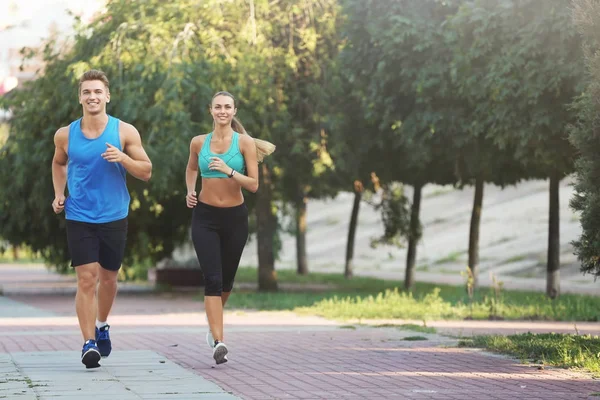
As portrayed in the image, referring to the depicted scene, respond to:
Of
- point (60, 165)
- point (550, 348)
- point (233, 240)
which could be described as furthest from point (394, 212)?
point (60, 165)

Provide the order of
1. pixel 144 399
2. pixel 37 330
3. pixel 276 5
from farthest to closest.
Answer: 1. pixel 276 5
2. pixel 37 330
3. pixel 144 399

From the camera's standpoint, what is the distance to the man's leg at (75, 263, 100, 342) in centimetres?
878

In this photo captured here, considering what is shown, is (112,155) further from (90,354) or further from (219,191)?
(90,354)

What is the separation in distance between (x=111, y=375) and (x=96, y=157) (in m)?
1.56

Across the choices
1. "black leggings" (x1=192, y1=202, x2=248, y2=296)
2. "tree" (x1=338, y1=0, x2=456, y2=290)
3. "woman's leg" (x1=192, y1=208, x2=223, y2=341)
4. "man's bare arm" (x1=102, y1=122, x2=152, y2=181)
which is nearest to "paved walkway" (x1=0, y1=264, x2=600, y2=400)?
"woman's leg" (x1=192, y1=208, x2=223, y2=341)

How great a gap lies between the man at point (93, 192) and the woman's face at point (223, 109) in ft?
2.24

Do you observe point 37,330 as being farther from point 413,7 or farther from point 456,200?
point 456,200

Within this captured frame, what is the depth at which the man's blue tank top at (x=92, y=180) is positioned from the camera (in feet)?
29.0

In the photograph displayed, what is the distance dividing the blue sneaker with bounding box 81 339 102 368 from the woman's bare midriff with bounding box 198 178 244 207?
1.42 metres

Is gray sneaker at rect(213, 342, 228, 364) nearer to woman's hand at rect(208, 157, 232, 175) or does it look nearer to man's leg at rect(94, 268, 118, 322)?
man's leg at rect(94, 268, 118, 322)

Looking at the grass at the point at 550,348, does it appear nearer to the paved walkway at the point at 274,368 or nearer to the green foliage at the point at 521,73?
the paved walkway at the point at 274,368

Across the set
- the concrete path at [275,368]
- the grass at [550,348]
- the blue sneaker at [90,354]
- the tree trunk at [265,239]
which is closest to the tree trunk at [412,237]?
the tree trunk at [265,239]

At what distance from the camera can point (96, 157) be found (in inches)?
348

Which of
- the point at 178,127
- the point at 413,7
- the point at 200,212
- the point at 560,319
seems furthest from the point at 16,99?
the point at 200,212
